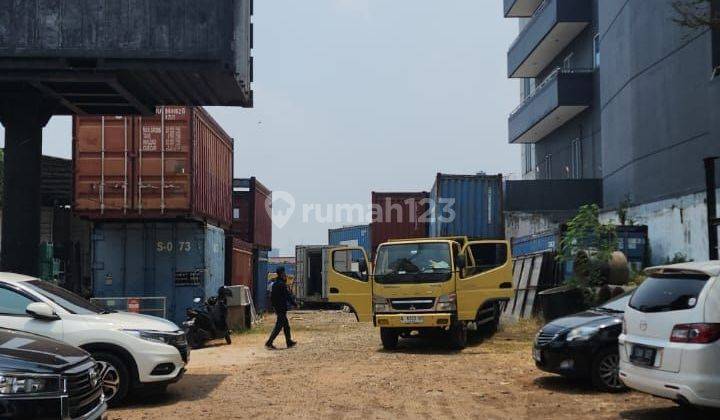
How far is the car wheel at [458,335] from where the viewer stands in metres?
14.6

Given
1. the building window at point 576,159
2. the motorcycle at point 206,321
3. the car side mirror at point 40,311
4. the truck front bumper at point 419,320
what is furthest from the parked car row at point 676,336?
the building window at point 576,159

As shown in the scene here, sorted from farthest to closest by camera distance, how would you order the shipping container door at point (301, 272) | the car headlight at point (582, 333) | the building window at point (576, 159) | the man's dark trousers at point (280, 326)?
the building window at point (576, 159), the shipping container door at point (301, 272), the man's dark trousers at point (280, 326), the car headlight at point (582, 333)

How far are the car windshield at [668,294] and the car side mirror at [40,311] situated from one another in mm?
6252

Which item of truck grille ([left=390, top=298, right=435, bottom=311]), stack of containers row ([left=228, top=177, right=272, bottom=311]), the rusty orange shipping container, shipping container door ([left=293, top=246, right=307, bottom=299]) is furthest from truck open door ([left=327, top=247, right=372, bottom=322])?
shipping container door ([left=293, top=246, right=307, bottom=299])

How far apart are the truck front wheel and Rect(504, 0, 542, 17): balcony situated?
2530cm

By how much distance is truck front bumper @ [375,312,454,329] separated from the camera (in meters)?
14.1

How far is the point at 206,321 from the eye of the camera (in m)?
15.7

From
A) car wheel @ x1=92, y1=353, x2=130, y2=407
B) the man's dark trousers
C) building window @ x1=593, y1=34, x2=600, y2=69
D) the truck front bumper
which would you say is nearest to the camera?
car wheel @ x1=92, y1=353, x2=130, y2=407

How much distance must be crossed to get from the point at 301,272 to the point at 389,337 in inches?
665

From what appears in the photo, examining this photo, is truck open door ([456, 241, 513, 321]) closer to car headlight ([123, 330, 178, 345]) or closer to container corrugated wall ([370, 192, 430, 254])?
car headlight ([123, 330, 178, 345])

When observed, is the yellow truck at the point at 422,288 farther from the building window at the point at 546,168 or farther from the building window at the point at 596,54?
the building window at the point at 546,168

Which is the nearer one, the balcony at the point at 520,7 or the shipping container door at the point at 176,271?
the shipping container door at the point at 176,271

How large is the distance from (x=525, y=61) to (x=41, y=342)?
32029 millimetres

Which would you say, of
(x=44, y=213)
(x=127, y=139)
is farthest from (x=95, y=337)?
(x=44, y=213)
